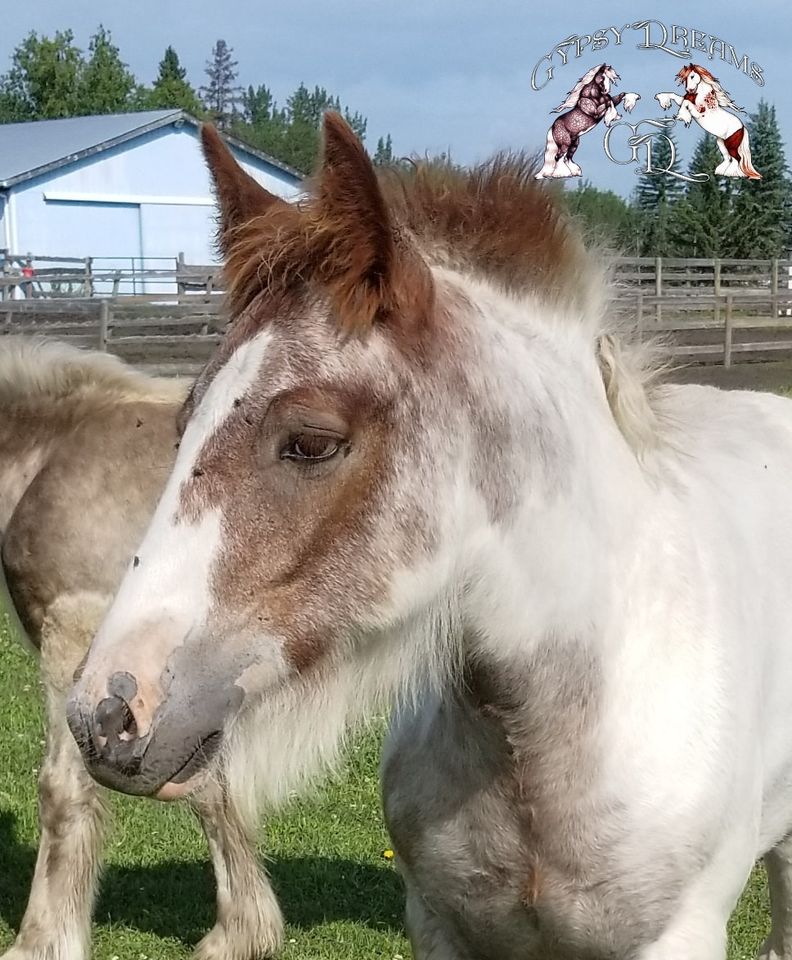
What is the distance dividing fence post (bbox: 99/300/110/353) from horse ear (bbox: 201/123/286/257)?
16.3m

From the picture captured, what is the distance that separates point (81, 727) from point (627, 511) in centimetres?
119

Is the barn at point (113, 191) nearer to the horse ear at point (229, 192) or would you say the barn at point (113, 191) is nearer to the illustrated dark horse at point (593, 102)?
the illustrated dark horse at point (593, 102)

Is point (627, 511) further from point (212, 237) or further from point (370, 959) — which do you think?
point (370, 959)

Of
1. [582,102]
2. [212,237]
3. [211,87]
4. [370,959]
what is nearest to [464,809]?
[212,237]

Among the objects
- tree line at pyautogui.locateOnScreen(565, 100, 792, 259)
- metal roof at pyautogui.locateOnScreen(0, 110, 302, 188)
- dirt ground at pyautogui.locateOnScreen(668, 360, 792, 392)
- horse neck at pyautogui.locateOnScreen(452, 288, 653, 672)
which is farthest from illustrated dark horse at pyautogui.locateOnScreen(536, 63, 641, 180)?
tree line at pyautogui.locateOnScreen(565, 100, 792, 259)

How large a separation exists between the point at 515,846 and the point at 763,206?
47.5 m

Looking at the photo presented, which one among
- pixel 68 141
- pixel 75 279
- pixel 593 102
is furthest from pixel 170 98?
pixel 593 102

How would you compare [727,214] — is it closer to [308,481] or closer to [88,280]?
[88,280]

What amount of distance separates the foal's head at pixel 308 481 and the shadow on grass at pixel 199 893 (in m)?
3.08

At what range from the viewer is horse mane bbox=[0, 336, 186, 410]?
16.5 ft

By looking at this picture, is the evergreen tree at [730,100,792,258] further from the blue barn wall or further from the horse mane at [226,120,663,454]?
the horse mane at [226,120,663,454]

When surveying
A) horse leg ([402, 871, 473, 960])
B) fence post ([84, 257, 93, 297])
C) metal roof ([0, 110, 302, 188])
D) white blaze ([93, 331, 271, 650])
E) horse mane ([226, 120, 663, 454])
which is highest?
metal roof ([0, 110, 302, 188])

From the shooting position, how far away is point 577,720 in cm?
249

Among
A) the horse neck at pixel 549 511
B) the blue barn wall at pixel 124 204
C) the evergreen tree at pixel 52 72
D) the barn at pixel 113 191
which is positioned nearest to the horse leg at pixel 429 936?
the horse neck at pixel 549 511
